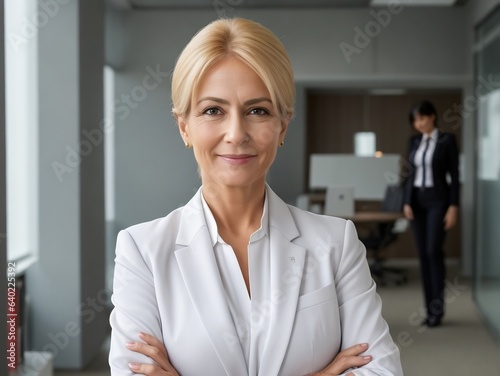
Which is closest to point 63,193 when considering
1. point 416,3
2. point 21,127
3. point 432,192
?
point 21,127

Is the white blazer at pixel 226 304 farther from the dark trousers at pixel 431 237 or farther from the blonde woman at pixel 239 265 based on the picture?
the dark trousers at pixel 431 237

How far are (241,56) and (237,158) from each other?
223 millimetres

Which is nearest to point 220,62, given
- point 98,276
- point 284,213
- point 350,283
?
point 284,213

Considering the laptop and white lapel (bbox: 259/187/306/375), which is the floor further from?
white lapel (bbox: 259/187/306/375)

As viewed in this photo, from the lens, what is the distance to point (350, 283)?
1685mm

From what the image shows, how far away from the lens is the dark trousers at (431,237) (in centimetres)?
613

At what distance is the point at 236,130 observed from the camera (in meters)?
1.52

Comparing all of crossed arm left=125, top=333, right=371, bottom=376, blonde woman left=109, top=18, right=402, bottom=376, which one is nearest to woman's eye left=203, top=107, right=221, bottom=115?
blonde woman left=109, top=18, right=402, bottom=376

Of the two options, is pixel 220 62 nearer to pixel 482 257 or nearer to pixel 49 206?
pixel 49 206

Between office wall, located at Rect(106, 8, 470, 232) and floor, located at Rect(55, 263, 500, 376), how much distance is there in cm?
271

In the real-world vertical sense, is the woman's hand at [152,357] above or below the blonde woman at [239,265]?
below

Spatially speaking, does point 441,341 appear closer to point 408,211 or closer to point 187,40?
point 408,211

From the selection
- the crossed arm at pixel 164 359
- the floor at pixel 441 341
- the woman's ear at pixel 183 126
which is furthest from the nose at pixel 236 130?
the floor at pixel 441 341

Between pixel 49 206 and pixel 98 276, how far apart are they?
A: 0.86 m
